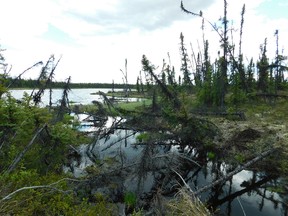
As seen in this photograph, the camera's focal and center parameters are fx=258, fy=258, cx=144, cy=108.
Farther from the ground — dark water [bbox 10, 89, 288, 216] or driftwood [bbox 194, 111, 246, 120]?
driftwood [bbox 194, 111, 246, 120]

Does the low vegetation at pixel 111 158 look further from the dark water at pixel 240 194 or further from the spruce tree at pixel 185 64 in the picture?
the spruce tree at pixel 185 64

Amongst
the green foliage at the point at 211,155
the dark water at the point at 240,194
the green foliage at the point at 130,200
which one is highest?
the green foliage at the point at 211,155

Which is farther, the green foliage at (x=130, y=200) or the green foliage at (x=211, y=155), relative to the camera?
the green foliage at (x=211, y=155)

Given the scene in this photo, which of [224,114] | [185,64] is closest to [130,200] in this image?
[224,114]

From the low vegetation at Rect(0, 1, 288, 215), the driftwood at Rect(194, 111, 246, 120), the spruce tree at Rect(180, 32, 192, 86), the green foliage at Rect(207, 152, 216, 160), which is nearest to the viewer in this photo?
→ the low vegetation at Rect(0, 1, 288, 215)

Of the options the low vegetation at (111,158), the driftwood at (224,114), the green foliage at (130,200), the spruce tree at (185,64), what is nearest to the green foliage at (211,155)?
the low vegetation at (111,158)

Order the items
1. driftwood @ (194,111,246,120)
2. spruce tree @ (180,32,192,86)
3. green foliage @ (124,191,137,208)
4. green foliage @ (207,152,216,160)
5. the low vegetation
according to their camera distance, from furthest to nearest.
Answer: spruce tree @ (180,32,192,86) < driftwood @ (194,111,246,120) < green foliage @ (207,152,216,160) < green foliage @ (124,191,137,208) < the low vegetation

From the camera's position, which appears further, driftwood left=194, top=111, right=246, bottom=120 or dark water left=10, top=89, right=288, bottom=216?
driftwood left=194, top=111, right=246, bottom=120

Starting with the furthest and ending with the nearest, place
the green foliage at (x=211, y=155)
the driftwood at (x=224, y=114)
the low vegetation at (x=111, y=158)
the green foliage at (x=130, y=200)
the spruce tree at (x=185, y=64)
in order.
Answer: the spruce tree at (x=185, y=64)
the driftwood at (x=224, y=114)
the green foliage at (x=211, y=155)
the green foliage at (x=130, y=200)
the low vegetation at (x=111, y=158)

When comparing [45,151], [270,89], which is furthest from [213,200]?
[270,89]

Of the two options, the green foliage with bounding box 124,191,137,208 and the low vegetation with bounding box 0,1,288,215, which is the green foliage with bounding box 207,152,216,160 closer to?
the low vegetation with bounding box 0,1,288,215

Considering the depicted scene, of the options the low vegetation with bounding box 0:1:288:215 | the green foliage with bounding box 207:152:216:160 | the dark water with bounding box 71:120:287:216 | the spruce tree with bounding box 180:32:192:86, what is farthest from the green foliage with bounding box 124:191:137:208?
the spruce tree with bounding box 180:32:192:86

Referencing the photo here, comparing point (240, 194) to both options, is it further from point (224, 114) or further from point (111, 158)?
point (224, 114)

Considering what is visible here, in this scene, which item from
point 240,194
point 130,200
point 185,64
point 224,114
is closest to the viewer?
point 130,200
